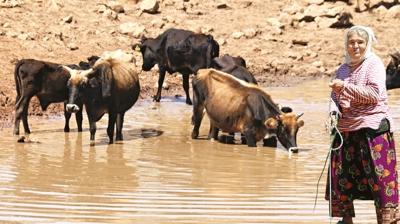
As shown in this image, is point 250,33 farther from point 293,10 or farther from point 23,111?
point 23,111

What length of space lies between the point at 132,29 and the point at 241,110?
12.0 meters

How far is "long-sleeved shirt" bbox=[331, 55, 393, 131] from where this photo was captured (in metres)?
6.25

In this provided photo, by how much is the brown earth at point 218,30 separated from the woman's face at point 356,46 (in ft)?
41.6

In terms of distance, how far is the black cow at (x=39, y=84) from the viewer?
13469 mm

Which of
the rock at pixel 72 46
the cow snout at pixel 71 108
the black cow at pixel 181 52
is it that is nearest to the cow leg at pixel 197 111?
the cow snout at pixel 71 108

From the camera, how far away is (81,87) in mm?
12484

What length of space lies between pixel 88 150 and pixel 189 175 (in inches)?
98.4

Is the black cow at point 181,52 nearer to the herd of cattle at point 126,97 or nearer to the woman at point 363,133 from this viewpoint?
the herd of cattle at point 126,97

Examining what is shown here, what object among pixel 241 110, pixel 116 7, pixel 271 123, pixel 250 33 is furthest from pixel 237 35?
pixel 271 123

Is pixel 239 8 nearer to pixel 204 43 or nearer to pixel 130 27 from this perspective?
pixel 130 27

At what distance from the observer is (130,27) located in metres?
24.3

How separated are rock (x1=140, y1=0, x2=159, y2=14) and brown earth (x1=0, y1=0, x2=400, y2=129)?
162 millimetres

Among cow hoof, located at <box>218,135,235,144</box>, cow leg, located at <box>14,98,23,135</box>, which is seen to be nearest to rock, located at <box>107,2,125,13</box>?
cow leg, located at <box>14,98,23,135</box>

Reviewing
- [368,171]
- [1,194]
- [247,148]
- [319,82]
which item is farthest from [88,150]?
[319,82]
